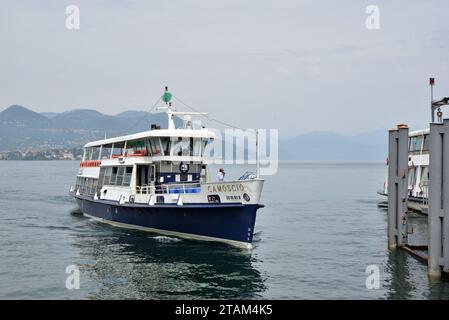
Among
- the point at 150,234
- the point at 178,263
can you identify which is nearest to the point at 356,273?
the point at 178,263

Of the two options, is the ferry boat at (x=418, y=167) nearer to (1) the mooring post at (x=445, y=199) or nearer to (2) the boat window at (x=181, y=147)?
(2) the boat window at (x=181, y=147)

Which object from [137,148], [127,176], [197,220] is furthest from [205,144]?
[197,220]

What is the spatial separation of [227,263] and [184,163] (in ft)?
31.0

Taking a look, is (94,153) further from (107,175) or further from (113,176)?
(113,176)

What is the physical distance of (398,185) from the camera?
2534cm

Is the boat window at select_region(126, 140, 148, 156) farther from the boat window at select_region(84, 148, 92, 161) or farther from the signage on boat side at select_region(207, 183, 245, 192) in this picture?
the boat window at select_region(84, 148, 92, 161)

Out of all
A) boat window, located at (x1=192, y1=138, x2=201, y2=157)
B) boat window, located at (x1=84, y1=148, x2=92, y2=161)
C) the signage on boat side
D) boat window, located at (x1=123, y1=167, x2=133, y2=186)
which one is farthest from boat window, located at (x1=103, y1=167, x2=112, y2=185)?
the signage on boat side

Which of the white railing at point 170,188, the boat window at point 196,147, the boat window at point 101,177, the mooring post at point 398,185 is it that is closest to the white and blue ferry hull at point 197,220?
the white railing at point 170,188

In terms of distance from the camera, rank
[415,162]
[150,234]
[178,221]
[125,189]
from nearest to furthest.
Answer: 1. [178,221]
2. [150,234]
3. [125,189]
4. [415,162]

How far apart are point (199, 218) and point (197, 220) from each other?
0.21 meters

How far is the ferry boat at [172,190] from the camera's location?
26.8m

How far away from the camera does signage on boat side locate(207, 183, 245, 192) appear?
26.3 meters
